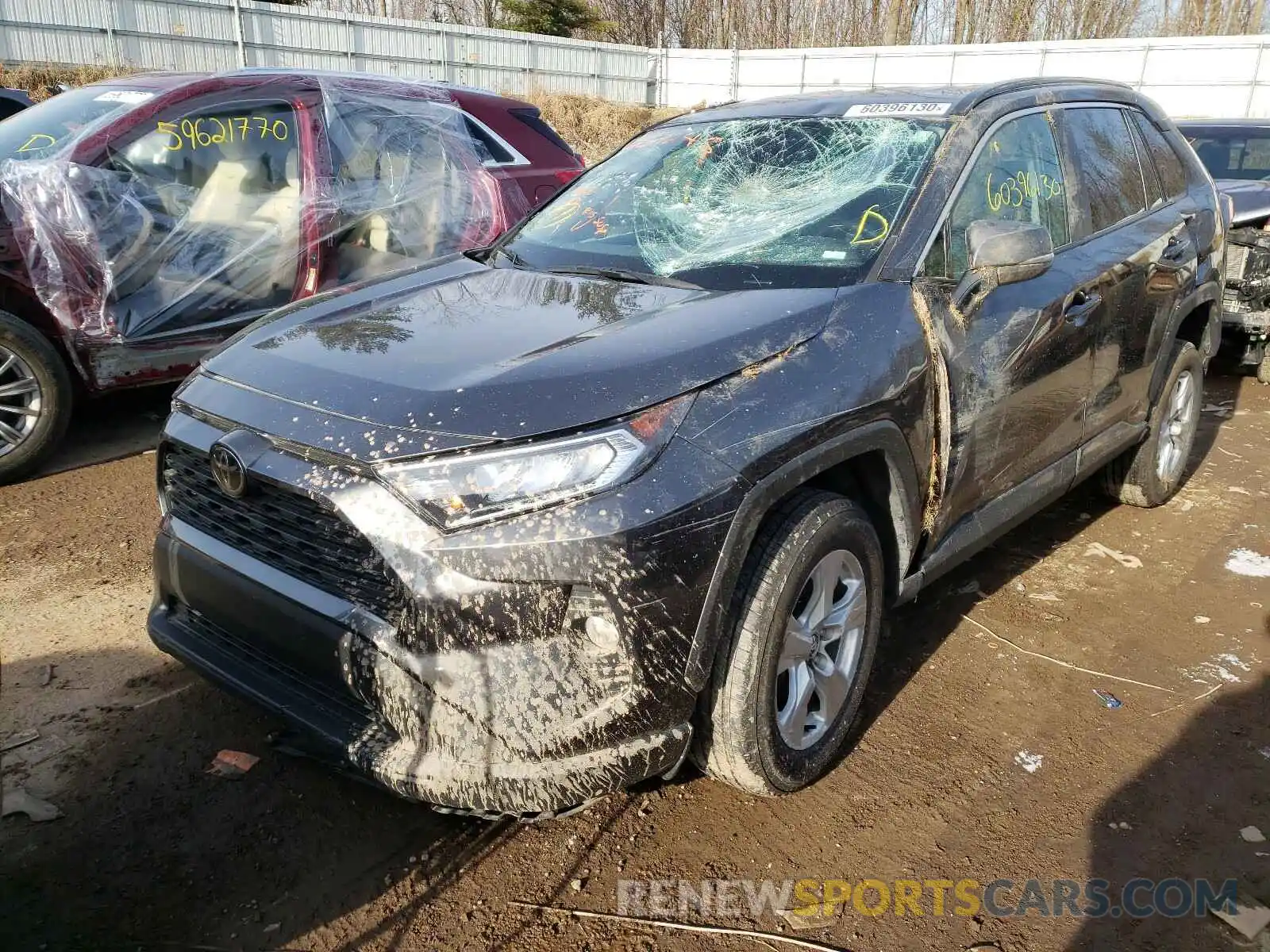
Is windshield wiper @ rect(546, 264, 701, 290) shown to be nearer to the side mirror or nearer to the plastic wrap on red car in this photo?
the side mirror

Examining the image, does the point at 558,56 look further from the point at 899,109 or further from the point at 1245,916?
the point at 1245,916

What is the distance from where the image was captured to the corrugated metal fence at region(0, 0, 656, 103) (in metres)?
20.4

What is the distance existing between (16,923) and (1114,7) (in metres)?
38.5

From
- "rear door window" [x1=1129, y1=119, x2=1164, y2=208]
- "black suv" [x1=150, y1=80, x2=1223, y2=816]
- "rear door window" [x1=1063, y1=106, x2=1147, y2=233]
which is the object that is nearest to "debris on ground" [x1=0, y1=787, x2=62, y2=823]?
"black suv" [x1=150, y1=80, x2=1223, y2=816]

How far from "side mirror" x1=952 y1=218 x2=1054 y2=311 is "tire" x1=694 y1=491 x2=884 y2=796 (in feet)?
2.82

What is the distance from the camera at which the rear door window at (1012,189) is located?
3.03m

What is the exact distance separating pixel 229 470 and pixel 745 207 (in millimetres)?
1867

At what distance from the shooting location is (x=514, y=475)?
2.09 meters

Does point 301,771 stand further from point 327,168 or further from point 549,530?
point 327,168

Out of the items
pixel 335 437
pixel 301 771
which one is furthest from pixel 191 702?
pixel 335 437

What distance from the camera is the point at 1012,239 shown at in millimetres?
2834

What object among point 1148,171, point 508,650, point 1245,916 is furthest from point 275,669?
point 1148,171

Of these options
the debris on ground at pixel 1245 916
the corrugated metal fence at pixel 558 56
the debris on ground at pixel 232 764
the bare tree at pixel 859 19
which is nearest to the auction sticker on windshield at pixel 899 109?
the debris on ground at pixel 1245 916

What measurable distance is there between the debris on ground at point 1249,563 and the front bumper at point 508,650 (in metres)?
3.13
